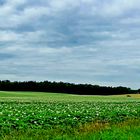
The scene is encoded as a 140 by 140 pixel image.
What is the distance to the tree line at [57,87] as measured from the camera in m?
113

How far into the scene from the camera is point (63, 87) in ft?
382

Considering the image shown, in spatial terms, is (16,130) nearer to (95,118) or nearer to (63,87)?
(95,118)

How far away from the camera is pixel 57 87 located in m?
116

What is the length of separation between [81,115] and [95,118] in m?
1.11

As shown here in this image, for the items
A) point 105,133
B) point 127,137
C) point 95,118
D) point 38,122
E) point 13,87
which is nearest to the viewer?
point 127,137

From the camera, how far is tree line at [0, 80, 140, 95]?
11325 centimetres

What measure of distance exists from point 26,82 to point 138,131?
98523mm

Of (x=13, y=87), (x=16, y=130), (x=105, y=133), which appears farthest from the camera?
(x=13, y=87)

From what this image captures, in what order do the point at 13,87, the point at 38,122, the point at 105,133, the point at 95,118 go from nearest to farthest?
the point at 105,133 < the point at 38,122 < the point at 95,118 < the point at 13,87

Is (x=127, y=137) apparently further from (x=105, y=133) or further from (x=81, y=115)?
(x=81, y=115)

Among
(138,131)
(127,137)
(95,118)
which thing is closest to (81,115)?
(95,118)

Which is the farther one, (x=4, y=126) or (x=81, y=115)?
(x=81, y=115)

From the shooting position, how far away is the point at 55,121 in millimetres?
23203

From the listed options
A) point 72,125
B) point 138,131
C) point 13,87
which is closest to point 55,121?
point 72,125
